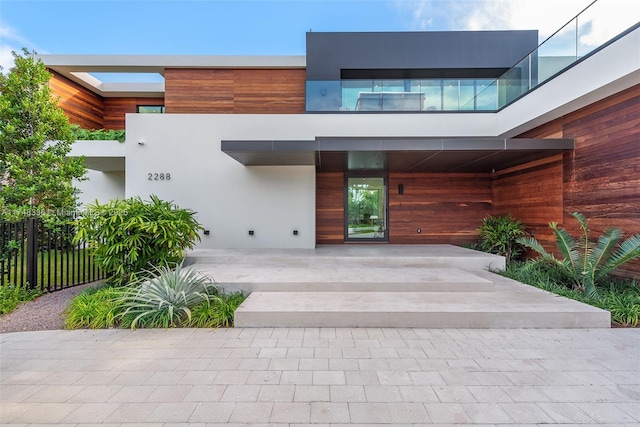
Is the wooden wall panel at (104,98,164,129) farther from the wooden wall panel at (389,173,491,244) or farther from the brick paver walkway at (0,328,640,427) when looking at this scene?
the brick paver walkway at (0,328,640,427)

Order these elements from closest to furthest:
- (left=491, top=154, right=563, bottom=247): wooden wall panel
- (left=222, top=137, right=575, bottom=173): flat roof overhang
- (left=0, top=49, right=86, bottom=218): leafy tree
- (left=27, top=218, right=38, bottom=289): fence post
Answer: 1. (left=27, top=218, right=38, bottom=289): fence post
2. (left=222, top=137, right=575, bottom=173): flat roof overhang
3. (left=491, top=154, right=563, bottom=247): wooden wall panel
4. (left=0, top=49, right=86, bottom=218): leafy tree

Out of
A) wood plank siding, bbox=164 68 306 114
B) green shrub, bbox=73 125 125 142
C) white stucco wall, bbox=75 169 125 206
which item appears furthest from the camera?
white stucco wall, bbox=75 169 125 206

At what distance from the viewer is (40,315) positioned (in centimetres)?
421

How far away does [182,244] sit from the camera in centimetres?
546

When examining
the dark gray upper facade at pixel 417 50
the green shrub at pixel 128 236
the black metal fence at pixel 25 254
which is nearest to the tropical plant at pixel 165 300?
the green shrub at pixel 128 236

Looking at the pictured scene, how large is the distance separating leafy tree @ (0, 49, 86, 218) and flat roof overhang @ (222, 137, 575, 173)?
4.61 meters

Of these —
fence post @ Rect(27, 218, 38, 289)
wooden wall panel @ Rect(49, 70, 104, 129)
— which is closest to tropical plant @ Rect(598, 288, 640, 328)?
fence post @ Rect(27, 218, 38, 289)

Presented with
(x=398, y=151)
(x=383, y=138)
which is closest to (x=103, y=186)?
(x=383, y=138)

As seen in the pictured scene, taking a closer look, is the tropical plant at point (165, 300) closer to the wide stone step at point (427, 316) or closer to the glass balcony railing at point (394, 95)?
the wide stone step at point (427, 316)

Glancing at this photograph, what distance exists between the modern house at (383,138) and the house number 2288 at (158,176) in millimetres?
88

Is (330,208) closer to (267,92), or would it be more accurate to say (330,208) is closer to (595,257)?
(267,92)

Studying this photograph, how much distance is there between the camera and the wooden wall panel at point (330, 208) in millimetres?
9195

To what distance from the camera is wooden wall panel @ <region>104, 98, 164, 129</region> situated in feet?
39.7

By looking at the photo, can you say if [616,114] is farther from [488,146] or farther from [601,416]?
[601,416]
